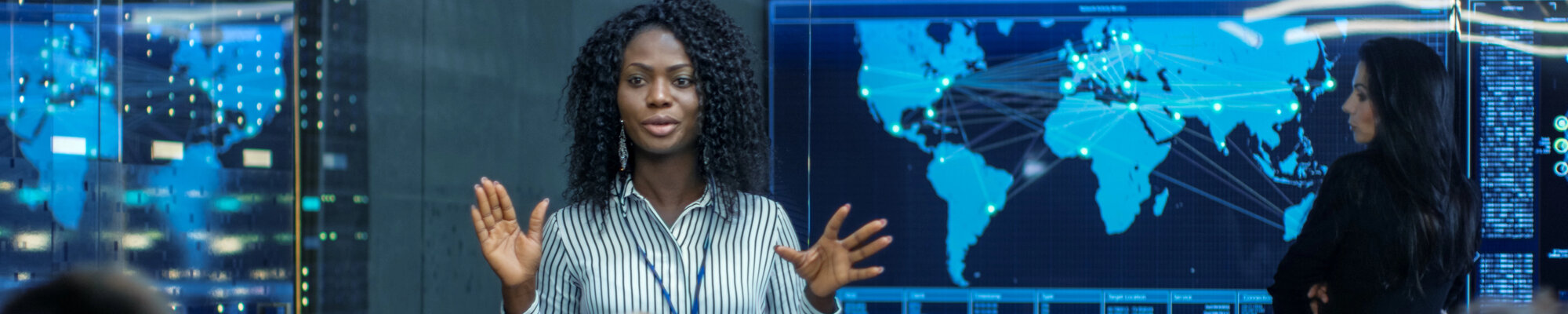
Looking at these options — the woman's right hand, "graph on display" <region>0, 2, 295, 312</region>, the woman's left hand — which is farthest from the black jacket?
"graph on display" <region>0, 2, 295, 312</region>

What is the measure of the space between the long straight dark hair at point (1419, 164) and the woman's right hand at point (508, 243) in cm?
240

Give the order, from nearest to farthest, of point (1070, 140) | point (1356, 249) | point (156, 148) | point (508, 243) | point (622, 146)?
1. point (508, 243)
2. point (622, 146)
3. point (156, 148)
4. point (1356, 249)
5. point (1070, 140)

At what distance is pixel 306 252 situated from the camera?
2.52m

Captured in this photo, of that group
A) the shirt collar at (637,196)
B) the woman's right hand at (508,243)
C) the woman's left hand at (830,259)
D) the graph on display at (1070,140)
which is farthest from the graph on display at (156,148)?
the graph on display at (1070,140)

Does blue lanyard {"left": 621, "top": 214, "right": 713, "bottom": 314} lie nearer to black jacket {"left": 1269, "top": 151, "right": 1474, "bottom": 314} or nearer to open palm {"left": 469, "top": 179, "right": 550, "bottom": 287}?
open palm {"left": 469, "top": 179, "right": 550, "bottom": 287}

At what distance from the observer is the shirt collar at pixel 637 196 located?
2025 millimetres

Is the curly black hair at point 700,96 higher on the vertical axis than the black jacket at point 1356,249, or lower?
higher

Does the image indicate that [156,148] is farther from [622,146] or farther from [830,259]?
[830,259]

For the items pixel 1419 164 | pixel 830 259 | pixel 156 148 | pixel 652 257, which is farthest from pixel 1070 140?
pixel 156 148

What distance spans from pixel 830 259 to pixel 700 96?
354mm

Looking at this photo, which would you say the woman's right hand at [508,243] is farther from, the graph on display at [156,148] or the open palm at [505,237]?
the graph on display at [156,148]

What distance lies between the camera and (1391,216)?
3.20 m

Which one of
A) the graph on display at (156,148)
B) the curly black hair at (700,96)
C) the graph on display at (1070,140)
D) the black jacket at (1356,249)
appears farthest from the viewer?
the graph on display at (1070,140)

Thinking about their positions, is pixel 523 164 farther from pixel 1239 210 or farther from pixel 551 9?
pixel 1239 210
